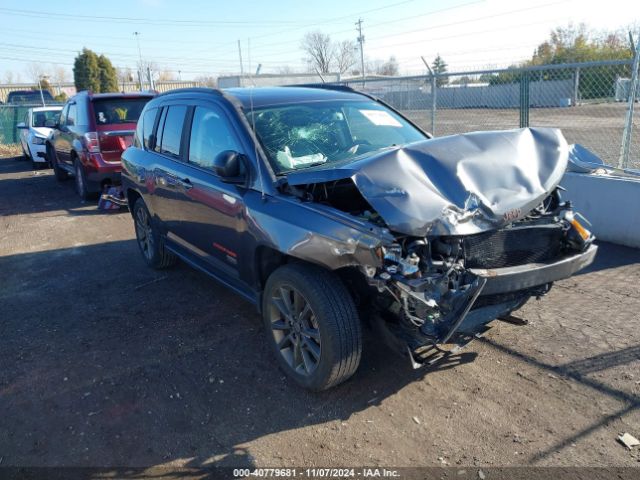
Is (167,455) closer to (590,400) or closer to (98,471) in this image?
(98,471)

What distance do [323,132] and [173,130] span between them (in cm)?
167

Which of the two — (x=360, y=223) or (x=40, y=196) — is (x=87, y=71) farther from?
Result: (x=360, y=223)

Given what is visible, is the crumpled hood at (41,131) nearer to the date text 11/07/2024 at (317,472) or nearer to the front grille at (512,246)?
the date text 11/07/2024 at (317,472)

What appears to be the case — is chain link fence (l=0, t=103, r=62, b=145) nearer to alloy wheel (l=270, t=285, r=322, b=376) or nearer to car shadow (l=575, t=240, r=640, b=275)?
alloy wheel (l=270, t=285, r=322, b=376)

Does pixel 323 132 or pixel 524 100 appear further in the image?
pixel 524 100

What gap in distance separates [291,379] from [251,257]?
0.93 m

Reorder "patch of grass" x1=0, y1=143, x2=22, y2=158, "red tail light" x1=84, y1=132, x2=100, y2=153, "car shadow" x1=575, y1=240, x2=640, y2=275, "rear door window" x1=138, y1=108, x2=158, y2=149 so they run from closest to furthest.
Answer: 1. "car shadow" x1=575, y1=240, x2=640, y2=275
2. "rear door window" x1=138, y1=108, x2=158, y2=149
3. "red tail light" x1=84, y1=132, x2=100, y2=153
4. "patch of grass" x1=0, y1=143, x2=22, y2=158

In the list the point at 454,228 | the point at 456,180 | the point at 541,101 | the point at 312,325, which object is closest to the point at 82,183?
the point at 312,325

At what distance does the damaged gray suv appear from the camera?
289 centimetres

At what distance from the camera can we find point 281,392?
11.4 feet

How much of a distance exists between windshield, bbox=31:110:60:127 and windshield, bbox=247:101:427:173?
14.8 meters

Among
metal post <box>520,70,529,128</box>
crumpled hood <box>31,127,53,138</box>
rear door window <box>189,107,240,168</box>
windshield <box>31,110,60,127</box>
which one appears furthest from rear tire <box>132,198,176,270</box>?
windshield <box>31,110,60,127</box>

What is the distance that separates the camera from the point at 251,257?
3799mm

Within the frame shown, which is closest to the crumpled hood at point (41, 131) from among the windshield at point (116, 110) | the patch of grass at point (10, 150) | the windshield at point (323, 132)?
the patch of grass at point (10, 150)
